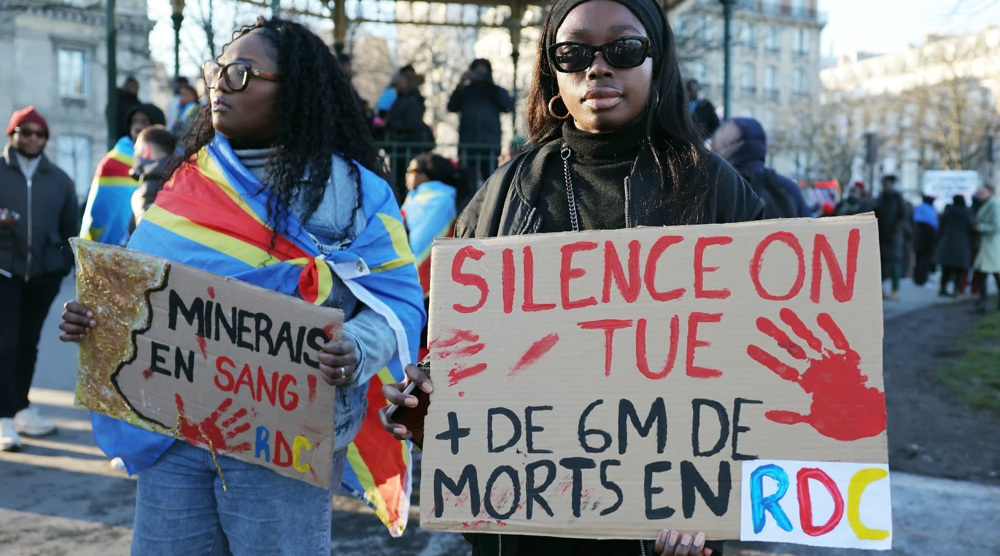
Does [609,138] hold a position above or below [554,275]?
above

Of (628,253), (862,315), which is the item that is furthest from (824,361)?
(628,253)

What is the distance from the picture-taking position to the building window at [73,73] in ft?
110

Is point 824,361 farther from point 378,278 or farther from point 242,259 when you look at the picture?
point 242,259

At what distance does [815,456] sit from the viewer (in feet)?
5.43

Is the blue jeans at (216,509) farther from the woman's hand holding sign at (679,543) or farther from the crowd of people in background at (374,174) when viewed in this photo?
the woman's hand holding sign at (679,543)

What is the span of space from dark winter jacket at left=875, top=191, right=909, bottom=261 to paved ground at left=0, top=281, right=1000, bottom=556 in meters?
9.51

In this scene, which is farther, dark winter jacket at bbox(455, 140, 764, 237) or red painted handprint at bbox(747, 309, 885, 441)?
dark winter jacket at bbox(455, 140, 764, 237)

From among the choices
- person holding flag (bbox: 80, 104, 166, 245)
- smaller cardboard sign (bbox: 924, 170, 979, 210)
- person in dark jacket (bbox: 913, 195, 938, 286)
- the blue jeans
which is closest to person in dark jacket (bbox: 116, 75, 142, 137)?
person holding flag (bbox: 80, 104, 166, 245)

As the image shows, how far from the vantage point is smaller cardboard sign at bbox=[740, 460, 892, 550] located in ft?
5.36

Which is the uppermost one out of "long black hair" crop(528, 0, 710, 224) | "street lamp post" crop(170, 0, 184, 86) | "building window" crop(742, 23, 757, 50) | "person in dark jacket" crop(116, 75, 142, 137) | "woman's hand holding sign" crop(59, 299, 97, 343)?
"building window" crop(742, 23, 757, 50)

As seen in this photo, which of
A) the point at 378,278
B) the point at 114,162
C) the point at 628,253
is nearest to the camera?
the point at 628,253

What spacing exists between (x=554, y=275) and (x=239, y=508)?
103 centimetres

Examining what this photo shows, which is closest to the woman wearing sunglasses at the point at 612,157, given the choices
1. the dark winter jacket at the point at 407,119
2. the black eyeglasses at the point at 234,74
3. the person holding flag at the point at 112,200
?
the black eyeglasses at the point at 234,74

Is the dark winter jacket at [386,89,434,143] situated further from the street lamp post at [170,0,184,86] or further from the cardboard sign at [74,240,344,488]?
the cardboard sign at [74,240,344,488]
